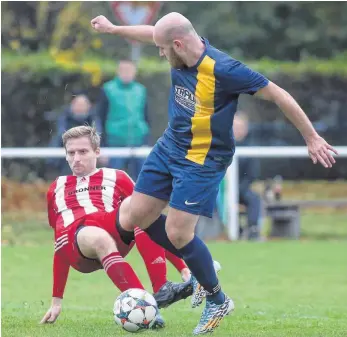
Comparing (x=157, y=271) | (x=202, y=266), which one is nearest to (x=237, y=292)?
(x=157, y=271)

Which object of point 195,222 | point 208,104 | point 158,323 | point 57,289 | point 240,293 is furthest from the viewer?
point 240,293

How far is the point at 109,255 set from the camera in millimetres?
7195

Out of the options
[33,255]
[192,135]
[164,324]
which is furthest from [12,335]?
[33,255]

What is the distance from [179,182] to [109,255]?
0.73 meters

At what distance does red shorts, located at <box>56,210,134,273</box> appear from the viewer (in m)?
7.37

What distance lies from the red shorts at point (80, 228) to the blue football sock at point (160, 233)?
232 millimetres

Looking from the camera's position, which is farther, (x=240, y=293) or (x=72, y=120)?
(x=72, y=120)

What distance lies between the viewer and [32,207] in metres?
15.8

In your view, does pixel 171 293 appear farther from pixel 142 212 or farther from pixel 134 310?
pixel 142 212

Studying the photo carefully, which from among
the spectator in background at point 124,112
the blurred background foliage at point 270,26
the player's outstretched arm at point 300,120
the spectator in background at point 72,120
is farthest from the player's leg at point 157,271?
the blurred background foliage at point 270,26

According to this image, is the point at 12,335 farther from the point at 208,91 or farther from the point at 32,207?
the point at 32,207

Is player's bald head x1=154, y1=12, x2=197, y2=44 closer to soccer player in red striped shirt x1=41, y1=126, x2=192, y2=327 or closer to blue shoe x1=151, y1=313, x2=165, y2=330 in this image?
soccer player in red striped shirt x1=41, y1=126, x2=192, y2=327

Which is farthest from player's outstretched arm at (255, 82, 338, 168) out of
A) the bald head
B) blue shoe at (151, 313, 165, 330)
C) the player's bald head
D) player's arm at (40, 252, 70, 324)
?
player's arm at (40, 252, 70, 324)

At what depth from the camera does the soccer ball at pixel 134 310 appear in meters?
7.00
